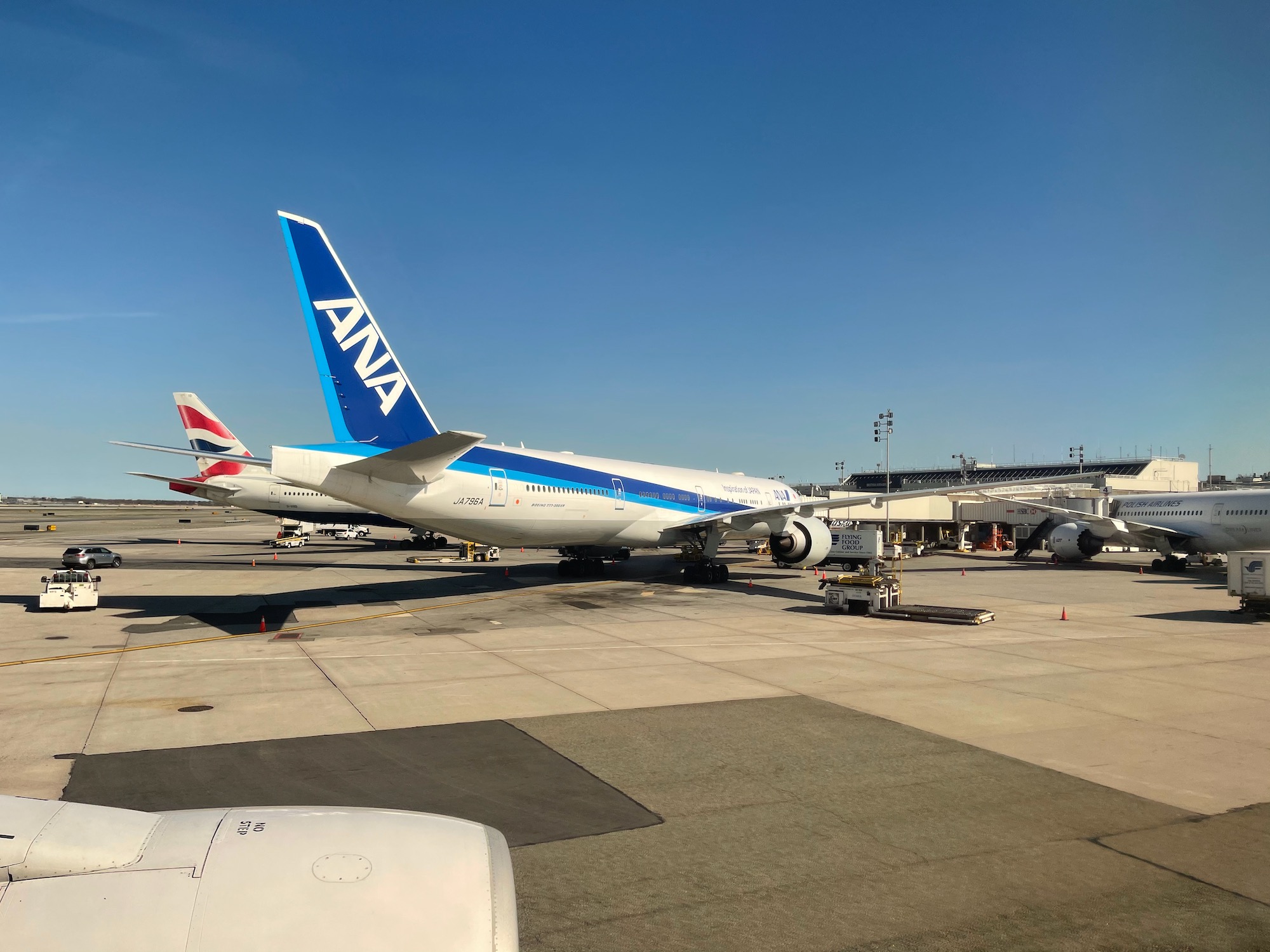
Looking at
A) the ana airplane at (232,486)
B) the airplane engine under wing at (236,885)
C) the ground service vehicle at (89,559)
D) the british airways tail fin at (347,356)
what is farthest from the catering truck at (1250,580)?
the ground service vehicle at (89,559)

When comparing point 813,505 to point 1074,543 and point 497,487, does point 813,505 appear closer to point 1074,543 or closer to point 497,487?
point 497,487

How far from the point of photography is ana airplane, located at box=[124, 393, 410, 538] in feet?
149

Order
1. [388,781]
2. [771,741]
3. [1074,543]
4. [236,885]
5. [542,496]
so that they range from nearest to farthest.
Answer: [236,885] < [388,781] < [771,741] < [542,496] < [1074,543]

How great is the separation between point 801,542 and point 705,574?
4299 mm

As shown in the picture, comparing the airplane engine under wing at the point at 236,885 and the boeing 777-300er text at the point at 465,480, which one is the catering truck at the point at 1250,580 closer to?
the boeing 777-300er text at the point at 465,480

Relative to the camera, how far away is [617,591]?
30.6 metres

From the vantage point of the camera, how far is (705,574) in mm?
34375

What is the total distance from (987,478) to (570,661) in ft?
452

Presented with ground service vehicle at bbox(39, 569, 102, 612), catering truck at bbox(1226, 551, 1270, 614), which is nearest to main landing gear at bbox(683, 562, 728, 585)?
catering truck at bbox(1226, 551, 1270, 614)

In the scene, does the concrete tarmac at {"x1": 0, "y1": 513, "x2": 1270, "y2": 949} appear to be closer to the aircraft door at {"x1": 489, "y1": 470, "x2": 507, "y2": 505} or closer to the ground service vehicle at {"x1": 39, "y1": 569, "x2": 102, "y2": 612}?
the ground service vehicle at {"x1": 39, "y1": 569, "x2": 102, "y2": 612}

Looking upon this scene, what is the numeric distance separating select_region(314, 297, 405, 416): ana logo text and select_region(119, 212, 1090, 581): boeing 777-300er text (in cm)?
3

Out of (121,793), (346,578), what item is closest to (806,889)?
(121,793)

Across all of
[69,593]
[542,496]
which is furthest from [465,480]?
[69,593]

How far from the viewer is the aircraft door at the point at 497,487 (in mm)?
24547
